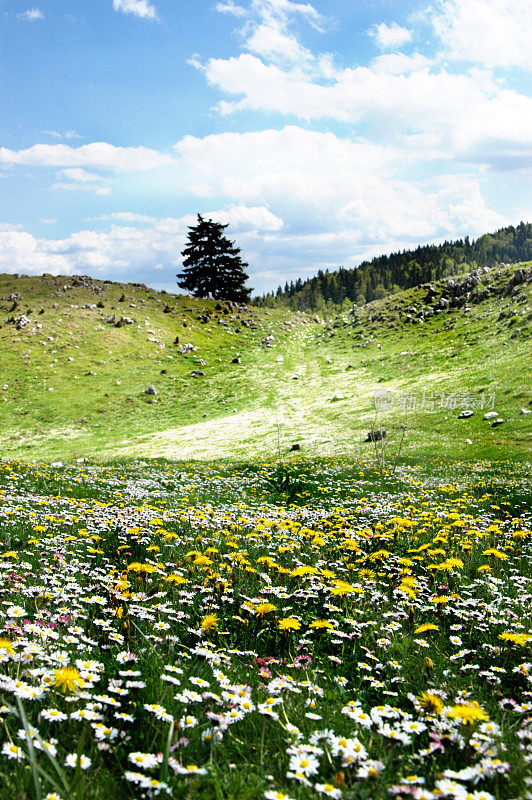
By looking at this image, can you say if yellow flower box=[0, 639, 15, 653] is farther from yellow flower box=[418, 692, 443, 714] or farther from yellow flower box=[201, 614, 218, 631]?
yellow flower box=[418, 692, 443, 714]

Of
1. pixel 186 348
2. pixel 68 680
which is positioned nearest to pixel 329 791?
pixel 68 680

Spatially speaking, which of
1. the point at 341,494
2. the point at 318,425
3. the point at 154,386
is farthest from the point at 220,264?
the point at 341,494

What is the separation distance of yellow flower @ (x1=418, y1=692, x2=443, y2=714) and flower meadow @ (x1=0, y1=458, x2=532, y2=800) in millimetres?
16

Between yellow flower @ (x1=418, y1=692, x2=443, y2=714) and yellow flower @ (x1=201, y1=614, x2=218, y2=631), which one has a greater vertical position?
yellow flower @ (x1=201, y1=614, x2=218, y2=631)

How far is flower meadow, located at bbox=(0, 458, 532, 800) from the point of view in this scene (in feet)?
7.75

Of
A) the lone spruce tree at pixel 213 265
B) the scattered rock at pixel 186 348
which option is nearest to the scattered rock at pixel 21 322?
the scattered rock at pixel 186 348

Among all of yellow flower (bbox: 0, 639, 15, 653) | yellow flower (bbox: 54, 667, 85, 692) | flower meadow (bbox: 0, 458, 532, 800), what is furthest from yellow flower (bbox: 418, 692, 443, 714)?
yellow flower (bbox: 0, 639, 15, 653)

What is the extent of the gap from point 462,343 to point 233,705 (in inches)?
2411

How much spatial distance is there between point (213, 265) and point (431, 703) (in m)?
101

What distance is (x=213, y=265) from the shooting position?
97.7 meters

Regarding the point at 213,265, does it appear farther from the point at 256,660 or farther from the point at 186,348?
the point at 256,660

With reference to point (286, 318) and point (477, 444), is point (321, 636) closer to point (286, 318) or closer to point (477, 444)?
point (477, 444)

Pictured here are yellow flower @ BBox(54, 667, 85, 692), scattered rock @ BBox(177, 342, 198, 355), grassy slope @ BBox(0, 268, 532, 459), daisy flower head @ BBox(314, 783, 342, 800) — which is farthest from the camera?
scattered rock @ BBox(177, 342, 198, 355)

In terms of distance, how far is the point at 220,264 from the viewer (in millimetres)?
97375
